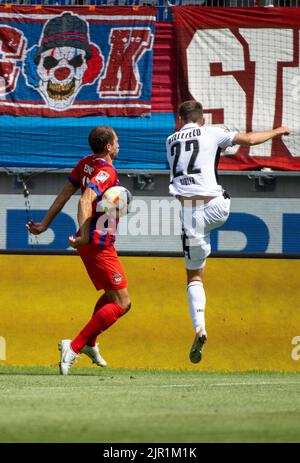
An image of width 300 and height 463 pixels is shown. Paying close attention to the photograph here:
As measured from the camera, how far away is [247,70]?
50.4 ft

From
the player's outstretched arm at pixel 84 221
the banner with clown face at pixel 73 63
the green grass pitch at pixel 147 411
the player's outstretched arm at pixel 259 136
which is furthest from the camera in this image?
the banner with clown face at pixel 73 63

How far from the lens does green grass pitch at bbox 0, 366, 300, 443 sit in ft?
16.2

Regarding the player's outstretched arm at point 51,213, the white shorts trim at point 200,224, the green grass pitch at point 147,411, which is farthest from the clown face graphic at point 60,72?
the green grass pitch at point 147,411

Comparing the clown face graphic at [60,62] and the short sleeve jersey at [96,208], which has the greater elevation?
the clown face graphic at [60,62]

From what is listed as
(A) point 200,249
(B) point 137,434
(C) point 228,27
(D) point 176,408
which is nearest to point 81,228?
(A) point 200,249

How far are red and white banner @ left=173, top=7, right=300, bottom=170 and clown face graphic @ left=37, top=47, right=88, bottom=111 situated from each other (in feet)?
4.70

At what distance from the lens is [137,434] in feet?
16.2

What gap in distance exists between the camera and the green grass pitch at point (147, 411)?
4.94 meters

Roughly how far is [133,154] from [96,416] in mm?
9804

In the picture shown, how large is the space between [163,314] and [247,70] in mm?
5499

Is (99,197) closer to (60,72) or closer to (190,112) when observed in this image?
(190,112)

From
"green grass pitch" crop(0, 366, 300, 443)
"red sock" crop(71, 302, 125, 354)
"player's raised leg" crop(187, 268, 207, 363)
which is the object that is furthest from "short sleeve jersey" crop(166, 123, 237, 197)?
"green grass pitch" crop(0, 366, 300, 443)

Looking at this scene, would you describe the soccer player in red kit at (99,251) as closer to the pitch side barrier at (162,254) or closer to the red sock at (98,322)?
the red sock at (98,322)
